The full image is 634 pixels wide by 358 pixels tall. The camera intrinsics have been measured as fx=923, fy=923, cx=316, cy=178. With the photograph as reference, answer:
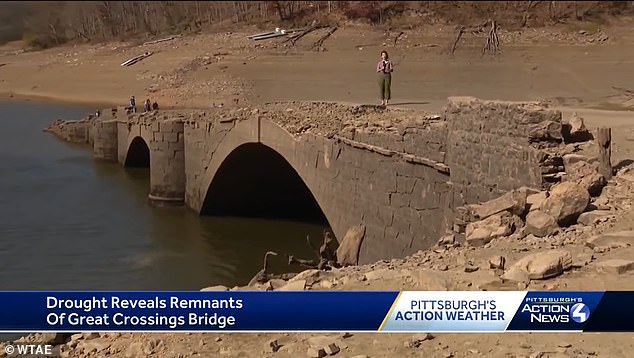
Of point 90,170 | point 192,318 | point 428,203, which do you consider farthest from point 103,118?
point 192,318

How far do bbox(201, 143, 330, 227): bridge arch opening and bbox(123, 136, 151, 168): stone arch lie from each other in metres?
6.12

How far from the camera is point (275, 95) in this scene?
24.5 metres

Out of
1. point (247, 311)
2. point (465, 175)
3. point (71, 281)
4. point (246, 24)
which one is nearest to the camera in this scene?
point (247, 311)

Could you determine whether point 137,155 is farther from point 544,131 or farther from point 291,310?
point 291,310

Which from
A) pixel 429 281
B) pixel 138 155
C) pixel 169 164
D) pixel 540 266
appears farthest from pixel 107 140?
pixel 540 266

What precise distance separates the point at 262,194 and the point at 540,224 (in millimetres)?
12635

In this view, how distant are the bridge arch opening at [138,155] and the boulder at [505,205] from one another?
1733 cm

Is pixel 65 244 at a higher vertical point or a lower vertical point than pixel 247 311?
lower

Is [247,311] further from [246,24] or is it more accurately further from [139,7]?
[246,24]

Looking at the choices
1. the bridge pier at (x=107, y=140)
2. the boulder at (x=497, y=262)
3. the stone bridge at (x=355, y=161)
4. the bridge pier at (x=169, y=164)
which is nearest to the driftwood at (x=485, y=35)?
the stone bridge at (x=355, y=161)

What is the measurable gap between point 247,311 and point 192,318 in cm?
32

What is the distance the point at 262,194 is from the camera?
20312mm

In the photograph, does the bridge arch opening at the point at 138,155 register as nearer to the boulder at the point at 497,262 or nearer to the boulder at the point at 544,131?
the boulder at the point at 544,131

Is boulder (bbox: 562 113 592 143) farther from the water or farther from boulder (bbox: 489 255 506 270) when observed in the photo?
the water
